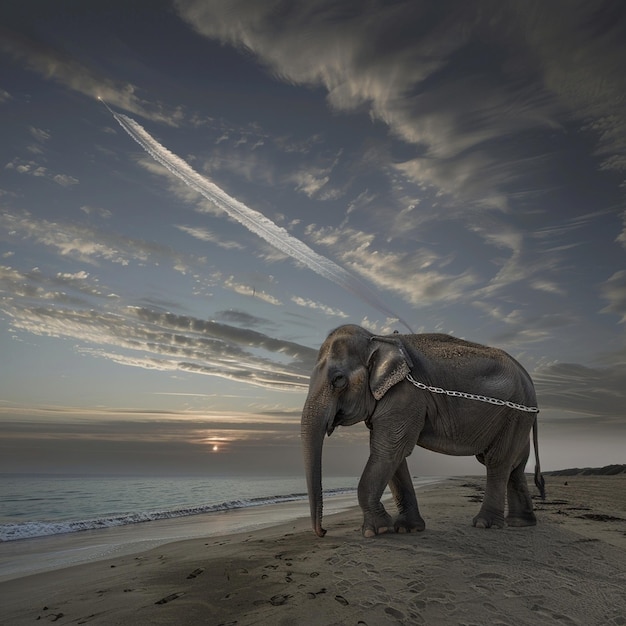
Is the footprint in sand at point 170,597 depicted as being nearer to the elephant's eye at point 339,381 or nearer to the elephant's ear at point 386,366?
the elephant's eye at point 339,381

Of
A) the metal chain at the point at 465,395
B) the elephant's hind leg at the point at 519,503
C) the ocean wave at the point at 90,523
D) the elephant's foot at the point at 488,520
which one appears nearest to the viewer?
the metal chain at the point at 465,395

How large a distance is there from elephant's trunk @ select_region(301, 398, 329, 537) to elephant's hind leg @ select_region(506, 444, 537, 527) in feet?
12.7

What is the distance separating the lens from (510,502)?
31.0ft

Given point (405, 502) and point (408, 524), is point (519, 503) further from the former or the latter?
point (408, 524)

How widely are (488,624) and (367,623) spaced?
105 centimetres

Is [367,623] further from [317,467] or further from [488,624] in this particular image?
[317,467]

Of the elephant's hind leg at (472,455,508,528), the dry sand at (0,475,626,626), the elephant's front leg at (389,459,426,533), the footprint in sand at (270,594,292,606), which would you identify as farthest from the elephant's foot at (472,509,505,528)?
the footprint in sand at (270,594,292,606)

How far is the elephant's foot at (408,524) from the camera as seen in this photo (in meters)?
7.64

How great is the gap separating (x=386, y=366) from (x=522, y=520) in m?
3.97

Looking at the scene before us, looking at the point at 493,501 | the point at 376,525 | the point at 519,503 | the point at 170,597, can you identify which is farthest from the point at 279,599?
the point at 519,503

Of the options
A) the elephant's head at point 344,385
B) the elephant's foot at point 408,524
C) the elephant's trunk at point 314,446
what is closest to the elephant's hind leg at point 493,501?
the elephant's foot at point 408,524

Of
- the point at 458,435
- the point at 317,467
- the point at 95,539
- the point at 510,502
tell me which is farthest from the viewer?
the point at 95,539

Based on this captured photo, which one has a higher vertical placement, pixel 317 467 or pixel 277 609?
pixel 317 467

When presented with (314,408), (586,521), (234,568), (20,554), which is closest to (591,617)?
(234,568)
